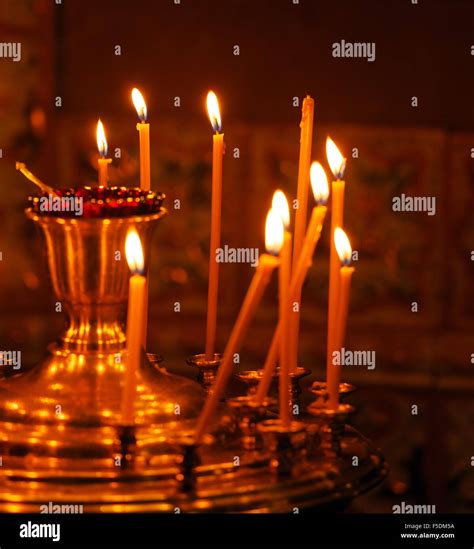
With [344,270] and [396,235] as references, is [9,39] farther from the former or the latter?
[344,270]

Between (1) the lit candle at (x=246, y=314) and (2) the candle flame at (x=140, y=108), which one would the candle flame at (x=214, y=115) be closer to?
(2) the candle flame at (x=140, y=108)

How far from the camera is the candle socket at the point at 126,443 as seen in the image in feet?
3.28

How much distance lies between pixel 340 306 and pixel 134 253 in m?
0.18

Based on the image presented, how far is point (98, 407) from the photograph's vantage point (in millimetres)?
1061

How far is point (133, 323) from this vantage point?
3.23ft

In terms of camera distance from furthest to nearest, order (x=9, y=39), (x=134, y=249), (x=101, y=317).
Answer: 1. (x=9, y=39)
2. (x=101, y=317)
3. (x=134, y=249)

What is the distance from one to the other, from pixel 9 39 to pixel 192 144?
1.24 ft

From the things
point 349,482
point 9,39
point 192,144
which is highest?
point 9,39

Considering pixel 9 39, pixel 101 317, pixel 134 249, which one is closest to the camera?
pixel 134 249

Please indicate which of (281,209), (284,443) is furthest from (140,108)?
(284,443)

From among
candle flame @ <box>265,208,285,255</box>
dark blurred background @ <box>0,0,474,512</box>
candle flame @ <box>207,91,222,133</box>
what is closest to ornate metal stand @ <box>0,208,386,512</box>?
candle flame @ <box>265,208,285,255</box>

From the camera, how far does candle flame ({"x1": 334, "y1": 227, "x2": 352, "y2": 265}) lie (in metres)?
1.08

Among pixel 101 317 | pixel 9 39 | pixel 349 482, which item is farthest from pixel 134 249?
pixel 9 39

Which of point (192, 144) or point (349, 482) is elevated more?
point (192, 144)
